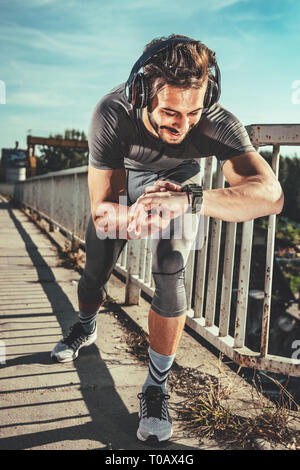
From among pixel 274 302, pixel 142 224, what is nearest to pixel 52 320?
pixel 142 224

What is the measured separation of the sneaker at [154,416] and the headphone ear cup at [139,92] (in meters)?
1.35

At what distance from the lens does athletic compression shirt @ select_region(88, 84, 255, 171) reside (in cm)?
205

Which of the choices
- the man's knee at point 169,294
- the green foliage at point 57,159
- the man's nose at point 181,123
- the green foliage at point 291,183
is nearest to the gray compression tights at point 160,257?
A: the man's knee at point 169,294

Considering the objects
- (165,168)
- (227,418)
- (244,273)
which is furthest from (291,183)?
(227,418)

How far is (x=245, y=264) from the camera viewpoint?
2.46m

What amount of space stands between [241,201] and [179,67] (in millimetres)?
634

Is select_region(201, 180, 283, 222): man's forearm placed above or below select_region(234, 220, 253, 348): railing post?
above

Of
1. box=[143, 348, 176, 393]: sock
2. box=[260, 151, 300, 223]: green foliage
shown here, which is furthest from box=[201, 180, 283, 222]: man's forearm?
box=[260, 151, 300, 223]: green foliage

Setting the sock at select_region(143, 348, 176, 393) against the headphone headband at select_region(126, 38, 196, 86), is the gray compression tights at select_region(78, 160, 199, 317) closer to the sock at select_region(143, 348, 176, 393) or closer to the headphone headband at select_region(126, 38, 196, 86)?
the sock at select_region(143, 348, 176, 393)

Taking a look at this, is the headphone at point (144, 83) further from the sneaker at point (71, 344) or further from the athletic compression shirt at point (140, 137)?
the sneaker at point (71, 344)

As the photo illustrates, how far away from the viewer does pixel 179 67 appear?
180cm

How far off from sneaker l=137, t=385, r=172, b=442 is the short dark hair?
55.5 inches

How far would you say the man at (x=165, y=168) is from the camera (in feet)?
5.99

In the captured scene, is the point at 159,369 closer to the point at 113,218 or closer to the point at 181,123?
the point at 113,218
